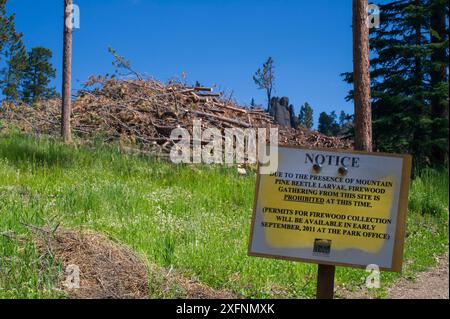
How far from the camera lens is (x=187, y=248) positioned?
7398 millimetres

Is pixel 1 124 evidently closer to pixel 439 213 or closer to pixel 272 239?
pixel 439 213

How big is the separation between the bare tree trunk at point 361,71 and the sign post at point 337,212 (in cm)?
441

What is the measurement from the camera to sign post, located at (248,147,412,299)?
16.6 feet

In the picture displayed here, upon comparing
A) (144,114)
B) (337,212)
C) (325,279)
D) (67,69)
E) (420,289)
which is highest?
(67,69)

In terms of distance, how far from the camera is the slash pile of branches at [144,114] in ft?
58.7

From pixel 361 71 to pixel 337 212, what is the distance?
4.83 metres

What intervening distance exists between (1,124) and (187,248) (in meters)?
13.4

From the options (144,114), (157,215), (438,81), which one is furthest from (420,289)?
(144,114)

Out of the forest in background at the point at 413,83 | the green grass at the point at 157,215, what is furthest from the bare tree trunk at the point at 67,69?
the forest in background at the point at 413,83

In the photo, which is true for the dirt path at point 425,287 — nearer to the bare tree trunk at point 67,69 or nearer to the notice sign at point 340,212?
the notice sign at point 340,212

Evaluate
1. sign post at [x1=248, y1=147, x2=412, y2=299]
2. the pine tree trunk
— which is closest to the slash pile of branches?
the pine tree trunk

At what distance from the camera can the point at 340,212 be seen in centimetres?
511

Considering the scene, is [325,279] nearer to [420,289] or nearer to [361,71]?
[420,289]

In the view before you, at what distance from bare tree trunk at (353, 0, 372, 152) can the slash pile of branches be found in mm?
7300
